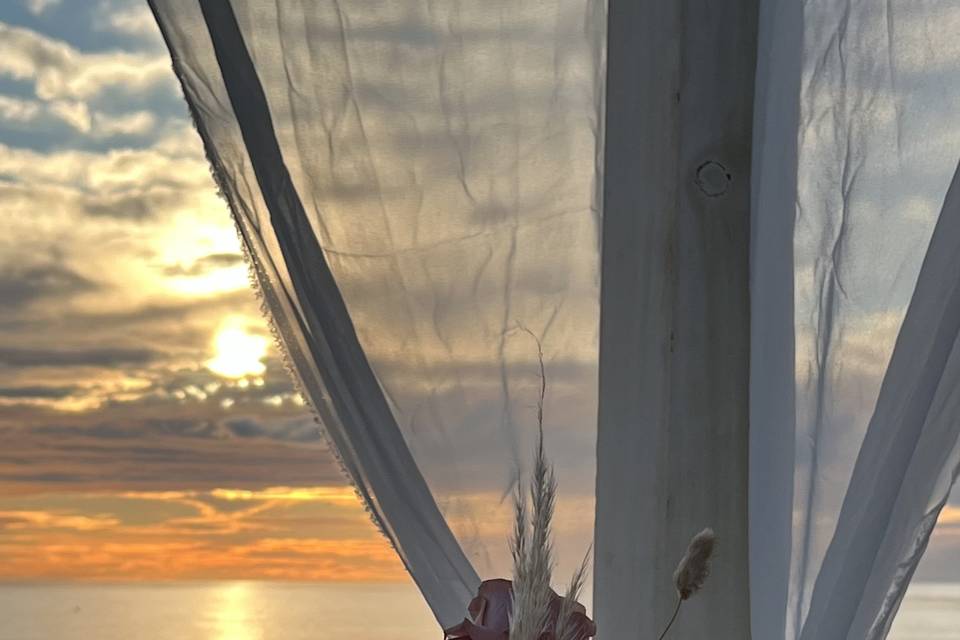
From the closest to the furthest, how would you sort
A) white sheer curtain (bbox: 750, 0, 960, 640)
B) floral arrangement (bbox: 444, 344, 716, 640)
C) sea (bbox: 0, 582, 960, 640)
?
floral arrangement (bbox: 444, 344, 716, 640) < white sheer curtain (bbox: 750, 0, 960, 640) < sea (bbox: 0, 582, 960, 640)

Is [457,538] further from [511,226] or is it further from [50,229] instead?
[50,229]

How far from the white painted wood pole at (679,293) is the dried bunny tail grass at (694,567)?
475 mm

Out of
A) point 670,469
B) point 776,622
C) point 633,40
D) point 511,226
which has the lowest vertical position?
point 776,622

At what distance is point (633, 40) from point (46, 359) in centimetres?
271

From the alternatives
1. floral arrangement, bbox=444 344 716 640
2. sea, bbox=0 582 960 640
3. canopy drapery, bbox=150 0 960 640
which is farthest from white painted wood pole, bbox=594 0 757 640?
sea, bbox=0 582 960 640

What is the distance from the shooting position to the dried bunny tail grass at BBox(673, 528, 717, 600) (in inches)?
22.8

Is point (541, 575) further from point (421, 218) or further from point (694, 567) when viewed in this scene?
point (421, 218)

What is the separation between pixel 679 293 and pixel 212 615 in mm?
12250

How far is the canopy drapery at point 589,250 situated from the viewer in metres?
1.02

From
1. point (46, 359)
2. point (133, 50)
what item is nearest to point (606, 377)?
point (133, 50)

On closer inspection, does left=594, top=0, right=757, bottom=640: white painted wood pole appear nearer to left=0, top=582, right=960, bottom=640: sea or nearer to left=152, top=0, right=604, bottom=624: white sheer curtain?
left=152, top=0, right=604, bottom=624: white sheer curtain

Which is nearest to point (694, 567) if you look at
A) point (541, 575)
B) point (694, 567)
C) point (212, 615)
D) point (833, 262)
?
point (694, 567)

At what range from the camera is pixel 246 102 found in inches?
40.9

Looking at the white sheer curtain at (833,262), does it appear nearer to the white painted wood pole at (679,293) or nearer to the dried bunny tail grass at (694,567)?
the white painted wood pole at (679,293)
